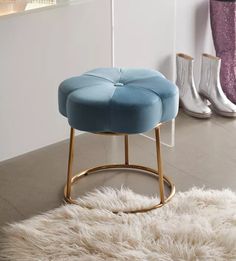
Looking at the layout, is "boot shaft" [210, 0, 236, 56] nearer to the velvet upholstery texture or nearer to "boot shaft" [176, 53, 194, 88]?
"boot shaft" [176, 53, 194, 88]

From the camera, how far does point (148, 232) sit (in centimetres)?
224

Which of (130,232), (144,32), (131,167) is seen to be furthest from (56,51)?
(130,232)

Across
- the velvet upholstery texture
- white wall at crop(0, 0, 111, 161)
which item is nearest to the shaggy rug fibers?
the velvet upholstery texture

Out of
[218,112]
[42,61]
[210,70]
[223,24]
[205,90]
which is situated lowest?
[218,112]

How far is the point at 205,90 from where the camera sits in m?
3.48

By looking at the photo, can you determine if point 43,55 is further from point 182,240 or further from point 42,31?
point 182,240

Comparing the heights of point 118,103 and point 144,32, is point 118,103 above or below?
below

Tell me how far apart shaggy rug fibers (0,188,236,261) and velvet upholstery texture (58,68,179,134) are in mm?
351

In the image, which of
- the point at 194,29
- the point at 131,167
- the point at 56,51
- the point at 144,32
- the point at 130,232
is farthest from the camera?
the point at 194,29

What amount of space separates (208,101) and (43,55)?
1100mm

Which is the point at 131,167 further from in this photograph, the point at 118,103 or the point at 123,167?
the point at 118,103

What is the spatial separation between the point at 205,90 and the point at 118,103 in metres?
1.34

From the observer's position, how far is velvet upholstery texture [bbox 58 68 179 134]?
224 cm

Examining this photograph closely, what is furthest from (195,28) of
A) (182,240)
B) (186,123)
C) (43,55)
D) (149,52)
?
(182,240)
